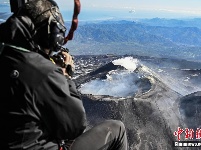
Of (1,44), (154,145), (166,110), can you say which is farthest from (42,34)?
(166,110)

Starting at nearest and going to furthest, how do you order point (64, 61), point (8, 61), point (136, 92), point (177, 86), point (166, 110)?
point (8, 61), point (64, 61), point (166, 110), point (136, 92), point (177, 86)

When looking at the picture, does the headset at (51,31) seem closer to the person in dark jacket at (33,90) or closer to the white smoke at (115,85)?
the person in dark jacket at (33,90)

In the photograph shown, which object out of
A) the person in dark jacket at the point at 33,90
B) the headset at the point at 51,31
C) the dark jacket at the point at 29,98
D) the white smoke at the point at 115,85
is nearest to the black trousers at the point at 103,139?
the person in dark jacket at the point at 33,90

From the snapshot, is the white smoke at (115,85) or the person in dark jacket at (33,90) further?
the white smoke at (115,85)

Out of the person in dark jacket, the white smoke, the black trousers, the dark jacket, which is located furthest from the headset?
the white smoke

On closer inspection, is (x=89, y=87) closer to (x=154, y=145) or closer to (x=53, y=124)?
(x=154, y=145)

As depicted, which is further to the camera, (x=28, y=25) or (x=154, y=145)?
(x=154, y=145)

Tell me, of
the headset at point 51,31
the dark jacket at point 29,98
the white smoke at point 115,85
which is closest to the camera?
the dark jacket at point 29,98
